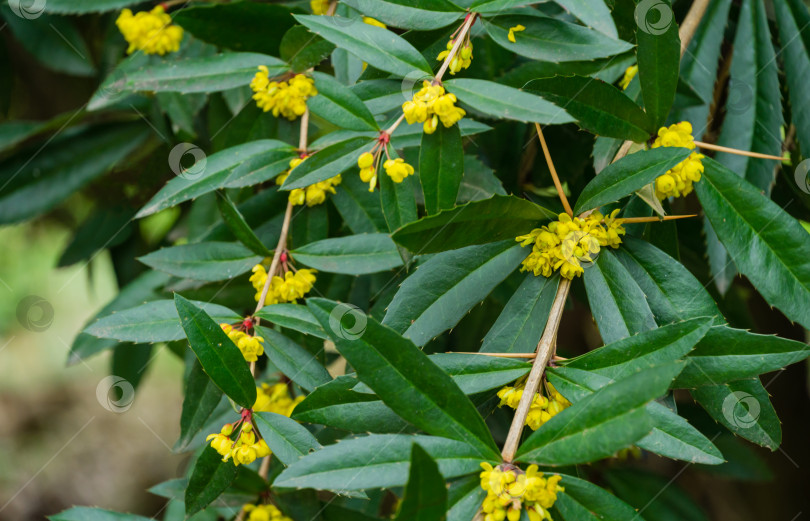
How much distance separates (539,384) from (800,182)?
1.80 feet

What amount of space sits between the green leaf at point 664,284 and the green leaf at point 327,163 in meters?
0.30

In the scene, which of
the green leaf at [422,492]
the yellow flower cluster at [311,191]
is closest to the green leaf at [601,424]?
the green leaf at [422,492]

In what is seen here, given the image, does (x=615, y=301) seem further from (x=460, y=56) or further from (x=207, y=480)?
(x=207, y=480)

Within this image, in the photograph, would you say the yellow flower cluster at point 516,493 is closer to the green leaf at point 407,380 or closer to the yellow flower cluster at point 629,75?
the green leaf at point 407,380

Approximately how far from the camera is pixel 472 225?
610 millimetres

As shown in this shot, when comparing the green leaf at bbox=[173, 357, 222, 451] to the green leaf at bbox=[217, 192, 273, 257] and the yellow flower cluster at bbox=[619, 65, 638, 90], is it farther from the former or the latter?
the yellow flower cluster at bbox=[619, 65, 638, 90]

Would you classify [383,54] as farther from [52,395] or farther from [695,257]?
→ [52,395]

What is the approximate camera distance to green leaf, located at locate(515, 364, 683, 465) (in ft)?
1.58

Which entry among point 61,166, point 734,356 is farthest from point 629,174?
point 61,166

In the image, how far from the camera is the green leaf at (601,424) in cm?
48

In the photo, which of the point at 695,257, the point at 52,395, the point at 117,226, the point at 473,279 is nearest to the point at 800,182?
the point at 695,257

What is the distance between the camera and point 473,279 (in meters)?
0.70

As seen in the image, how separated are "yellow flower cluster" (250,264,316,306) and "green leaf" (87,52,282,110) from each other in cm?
26

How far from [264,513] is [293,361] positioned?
21 centimetres
